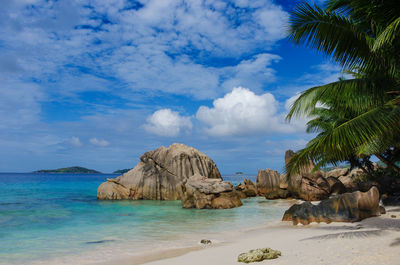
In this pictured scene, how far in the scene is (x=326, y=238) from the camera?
8.70 m

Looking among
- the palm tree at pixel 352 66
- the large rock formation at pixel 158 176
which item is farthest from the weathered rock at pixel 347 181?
→ the palm tree at pixel 352 66

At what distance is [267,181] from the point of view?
31672 millimetres

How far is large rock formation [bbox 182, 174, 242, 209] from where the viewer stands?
21.9 meters

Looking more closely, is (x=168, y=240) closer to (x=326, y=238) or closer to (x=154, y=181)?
Answer: (x=326, y=238)

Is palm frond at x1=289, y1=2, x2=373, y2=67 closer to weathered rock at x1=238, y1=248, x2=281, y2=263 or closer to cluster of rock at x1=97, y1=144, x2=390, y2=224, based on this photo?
weathered rock at x1=238, y1=248, x2=281, y2=263

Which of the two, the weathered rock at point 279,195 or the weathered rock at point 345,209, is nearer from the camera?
the weathered rock at point 345,209

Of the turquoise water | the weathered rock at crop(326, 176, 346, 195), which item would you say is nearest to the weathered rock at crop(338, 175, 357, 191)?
the weathered rock at crop(326, 176, 346, 195)

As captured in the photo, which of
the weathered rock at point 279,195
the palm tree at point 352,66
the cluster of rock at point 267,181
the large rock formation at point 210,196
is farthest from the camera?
the cluster of rock at point 267,181

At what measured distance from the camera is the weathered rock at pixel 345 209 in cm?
1200

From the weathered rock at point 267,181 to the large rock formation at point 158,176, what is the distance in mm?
5807

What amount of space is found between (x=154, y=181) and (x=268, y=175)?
40.0 feet

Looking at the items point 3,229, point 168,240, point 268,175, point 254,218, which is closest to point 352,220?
point 254,218

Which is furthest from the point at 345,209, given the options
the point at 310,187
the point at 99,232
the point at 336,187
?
the point at 336,187

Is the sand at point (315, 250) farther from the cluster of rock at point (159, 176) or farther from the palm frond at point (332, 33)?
the cluster of rock at point (159, 176)
